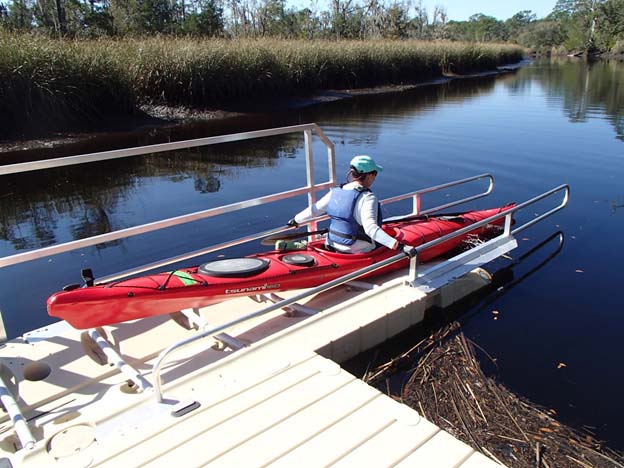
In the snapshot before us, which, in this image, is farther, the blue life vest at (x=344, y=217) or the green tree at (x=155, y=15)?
the green tree at (x=155, y=15)

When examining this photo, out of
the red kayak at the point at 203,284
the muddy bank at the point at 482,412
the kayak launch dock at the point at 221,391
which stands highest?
the red kayak at the point at 203,284

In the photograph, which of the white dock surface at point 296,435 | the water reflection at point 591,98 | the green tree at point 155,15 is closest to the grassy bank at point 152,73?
the water reflection at point 591,98

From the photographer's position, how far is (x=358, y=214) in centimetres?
468

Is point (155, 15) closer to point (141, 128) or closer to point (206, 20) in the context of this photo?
point (206, 20)

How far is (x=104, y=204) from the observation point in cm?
922

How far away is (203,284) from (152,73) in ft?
50.3

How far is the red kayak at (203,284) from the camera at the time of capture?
3.60 m

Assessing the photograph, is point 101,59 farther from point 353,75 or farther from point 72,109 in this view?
point 353,75

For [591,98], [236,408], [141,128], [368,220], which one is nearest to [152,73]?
[141,128]

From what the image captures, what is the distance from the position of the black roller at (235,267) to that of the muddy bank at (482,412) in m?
1.29

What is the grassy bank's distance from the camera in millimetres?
14320

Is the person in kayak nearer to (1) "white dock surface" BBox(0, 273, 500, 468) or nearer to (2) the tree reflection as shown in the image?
(1) "white dock surface" BBox(0, 273, 500, 468)

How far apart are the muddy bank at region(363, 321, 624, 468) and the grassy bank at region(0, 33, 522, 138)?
1407 centimetres

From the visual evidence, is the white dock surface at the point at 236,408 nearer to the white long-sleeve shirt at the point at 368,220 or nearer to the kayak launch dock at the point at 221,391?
the kayak launch dock at the point at 221,391
